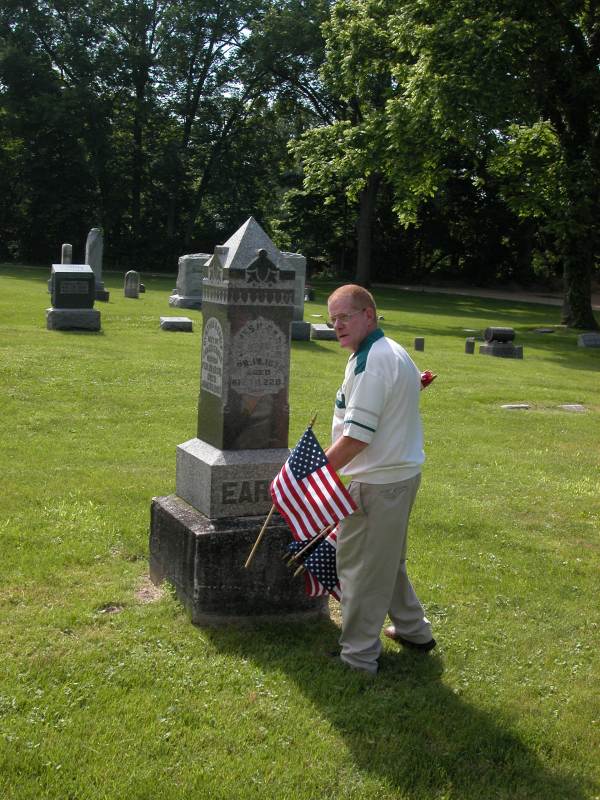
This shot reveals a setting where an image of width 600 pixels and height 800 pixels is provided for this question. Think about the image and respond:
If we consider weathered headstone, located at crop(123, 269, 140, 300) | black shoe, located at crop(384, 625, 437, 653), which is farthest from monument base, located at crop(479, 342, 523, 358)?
black shoe, located at crop(384, 625, 437, 653)

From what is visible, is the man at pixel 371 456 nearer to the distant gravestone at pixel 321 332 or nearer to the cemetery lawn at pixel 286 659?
the cemetery lawn at pixel 286 659

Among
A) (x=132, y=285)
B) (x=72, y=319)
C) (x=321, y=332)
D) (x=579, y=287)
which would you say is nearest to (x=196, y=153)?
(x=132, y=285)

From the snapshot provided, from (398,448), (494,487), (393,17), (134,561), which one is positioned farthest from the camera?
(393,17)

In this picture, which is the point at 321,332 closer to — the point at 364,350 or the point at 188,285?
the point at 188,285

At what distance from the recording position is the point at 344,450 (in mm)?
4738

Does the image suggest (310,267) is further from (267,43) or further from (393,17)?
(393,17)

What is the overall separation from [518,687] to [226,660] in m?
1.69

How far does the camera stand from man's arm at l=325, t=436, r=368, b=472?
4.71m

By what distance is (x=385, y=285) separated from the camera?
49469mm

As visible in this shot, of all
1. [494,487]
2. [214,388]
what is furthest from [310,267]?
[214,388]

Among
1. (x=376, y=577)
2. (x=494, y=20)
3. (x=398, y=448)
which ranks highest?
(x=494, y=20)

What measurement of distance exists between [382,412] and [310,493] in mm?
589

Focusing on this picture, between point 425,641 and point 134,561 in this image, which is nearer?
point 425,641

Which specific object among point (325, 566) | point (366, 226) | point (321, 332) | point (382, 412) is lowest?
point (325, 566)
